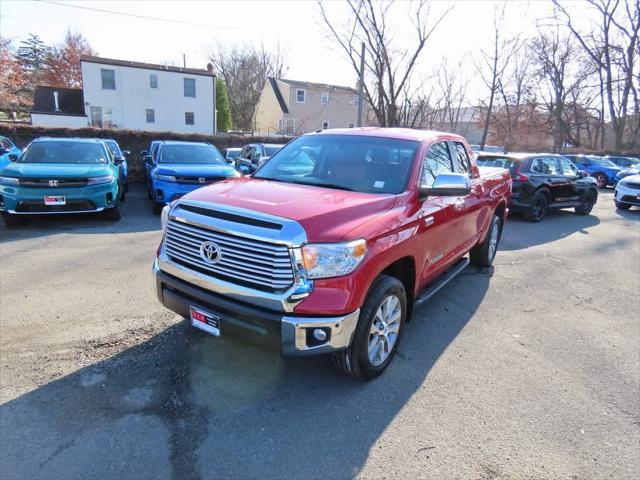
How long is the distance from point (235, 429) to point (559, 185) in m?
11.2

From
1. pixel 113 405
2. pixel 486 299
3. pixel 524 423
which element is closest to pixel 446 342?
pixel 524 423

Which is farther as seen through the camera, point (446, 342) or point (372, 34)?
point (372, 34)

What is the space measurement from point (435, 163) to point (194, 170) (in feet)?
21.0

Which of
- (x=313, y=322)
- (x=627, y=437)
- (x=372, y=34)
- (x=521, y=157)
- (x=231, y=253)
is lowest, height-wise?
(x=627, y=437)

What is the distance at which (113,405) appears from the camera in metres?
2.80

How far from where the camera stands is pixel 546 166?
10.6 meters

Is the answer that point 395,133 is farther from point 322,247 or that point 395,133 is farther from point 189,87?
point 189,87

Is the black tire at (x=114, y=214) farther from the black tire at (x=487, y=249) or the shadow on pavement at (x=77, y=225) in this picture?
the black tire at (x=487, y=249)

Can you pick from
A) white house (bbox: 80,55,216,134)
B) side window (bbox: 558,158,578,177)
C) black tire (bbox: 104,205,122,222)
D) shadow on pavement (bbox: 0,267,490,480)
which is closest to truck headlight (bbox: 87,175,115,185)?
black tire (bbox: 104,205,122,222)

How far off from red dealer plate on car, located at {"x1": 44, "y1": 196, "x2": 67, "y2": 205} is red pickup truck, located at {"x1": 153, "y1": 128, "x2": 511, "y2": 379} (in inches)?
204

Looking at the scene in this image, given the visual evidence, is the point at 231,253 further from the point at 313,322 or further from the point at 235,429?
the point at 235,429

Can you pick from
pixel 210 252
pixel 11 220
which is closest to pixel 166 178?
pixel 11 220

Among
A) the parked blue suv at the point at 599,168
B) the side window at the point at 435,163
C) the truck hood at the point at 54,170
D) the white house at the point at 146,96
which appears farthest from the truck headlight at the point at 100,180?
the white house at the point at 146,96

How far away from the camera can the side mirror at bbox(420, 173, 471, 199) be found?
11.4ft
